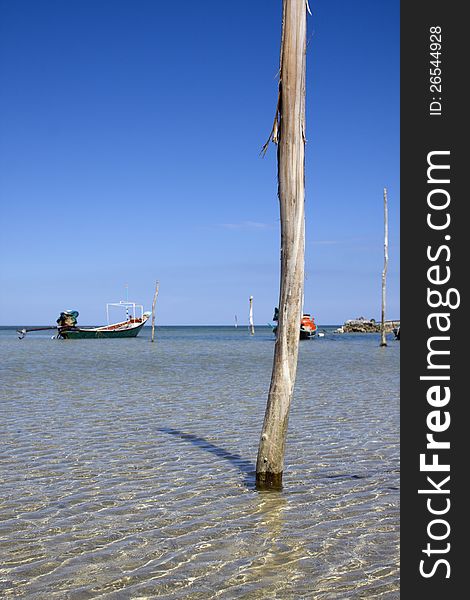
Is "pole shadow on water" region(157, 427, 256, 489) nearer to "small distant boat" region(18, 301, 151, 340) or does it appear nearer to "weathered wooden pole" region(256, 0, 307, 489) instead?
"weathered wooden pole" region(256, 0, 307, 489)

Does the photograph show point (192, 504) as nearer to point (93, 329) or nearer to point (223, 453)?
point (223, 453)

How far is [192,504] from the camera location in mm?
6891

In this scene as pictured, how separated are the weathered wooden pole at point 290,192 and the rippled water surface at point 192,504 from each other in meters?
1.16

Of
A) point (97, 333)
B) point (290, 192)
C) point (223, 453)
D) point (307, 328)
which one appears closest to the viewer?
point (290, 192)

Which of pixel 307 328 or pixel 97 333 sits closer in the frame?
pixel 307 328

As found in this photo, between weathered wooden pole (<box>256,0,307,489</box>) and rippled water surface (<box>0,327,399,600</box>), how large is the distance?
1159mm

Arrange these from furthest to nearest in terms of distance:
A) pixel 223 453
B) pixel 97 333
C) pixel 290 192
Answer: pixel 97 333 → pixel 223 453 → pixel 290 192

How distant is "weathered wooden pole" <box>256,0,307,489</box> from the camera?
22.2 feet

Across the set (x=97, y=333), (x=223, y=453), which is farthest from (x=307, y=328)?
(x=223, y=453)

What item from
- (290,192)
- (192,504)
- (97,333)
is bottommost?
(192,504)

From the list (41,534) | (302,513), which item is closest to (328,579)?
(302,513)

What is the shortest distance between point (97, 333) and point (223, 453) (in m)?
63.3

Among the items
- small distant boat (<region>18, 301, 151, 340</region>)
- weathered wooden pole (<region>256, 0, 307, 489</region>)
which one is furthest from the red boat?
weathered wooden pole (<region>256, 0, 307, 489</region>)

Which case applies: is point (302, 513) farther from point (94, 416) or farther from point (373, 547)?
point (94, 416)
